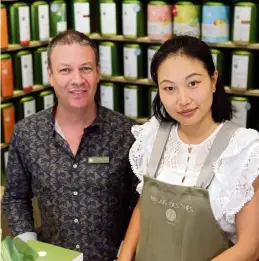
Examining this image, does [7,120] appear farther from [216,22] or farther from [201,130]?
[201,130]

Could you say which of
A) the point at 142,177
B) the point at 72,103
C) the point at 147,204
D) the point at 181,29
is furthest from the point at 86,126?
the point at 181,29

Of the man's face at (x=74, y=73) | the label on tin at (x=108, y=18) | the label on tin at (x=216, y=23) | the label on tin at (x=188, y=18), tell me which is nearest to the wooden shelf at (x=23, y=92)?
the label on tin at (x=108, y=18)

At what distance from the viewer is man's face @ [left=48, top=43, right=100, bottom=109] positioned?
192 centimetres

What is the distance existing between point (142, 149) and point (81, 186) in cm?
32

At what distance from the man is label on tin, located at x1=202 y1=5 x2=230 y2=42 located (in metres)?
1.72

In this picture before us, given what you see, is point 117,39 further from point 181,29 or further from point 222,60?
point 222,60

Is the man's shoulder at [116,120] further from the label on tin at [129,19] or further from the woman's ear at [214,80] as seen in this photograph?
the label on tin at [129,19]

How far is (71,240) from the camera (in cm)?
201

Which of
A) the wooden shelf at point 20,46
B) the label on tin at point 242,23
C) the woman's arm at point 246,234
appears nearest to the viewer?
the woman's arm at point 246,234

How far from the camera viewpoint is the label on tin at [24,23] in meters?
3.74

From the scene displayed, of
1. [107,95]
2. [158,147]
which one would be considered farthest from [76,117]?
[107,95]

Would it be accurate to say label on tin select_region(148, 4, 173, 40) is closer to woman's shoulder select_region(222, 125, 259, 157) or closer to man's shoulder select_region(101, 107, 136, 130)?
man's shoulder select_region(101, 107, 136, 130)

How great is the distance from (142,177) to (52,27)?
8.26ft

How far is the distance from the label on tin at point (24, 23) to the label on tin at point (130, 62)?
2.42 ft
